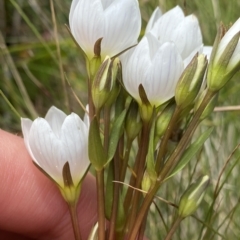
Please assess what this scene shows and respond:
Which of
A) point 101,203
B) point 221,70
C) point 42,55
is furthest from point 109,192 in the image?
point 42,55

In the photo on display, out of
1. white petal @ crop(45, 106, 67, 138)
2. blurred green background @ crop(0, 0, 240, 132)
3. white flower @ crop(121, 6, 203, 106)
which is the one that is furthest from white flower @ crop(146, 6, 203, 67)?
blurred green background @ crop(0, 0, 240, 132)

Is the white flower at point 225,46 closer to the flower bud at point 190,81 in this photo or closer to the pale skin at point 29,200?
the flower bud at point 190,81

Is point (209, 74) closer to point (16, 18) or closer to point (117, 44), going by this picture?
point (117, 44)

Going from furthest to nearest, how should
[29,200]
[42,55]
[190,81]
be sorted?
[42,55]
[29,200]
[190,81]

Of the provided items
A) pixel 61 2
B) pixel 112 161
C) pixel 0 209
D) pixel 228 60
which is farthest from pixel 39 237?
pixel 61 2

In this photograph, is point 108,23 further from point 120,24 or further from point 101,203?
point 101,203

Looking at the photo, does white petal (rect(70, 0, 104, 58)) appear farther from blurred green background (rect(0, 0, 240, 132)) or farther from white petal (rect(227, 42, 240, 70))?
blurred green background (rect(0, 0, 240, 132))

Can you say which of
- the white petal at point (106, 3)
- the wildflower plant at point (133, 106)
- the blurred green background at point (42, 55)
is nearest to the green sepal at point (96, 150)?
the wildflower plant at point (133, 106)
